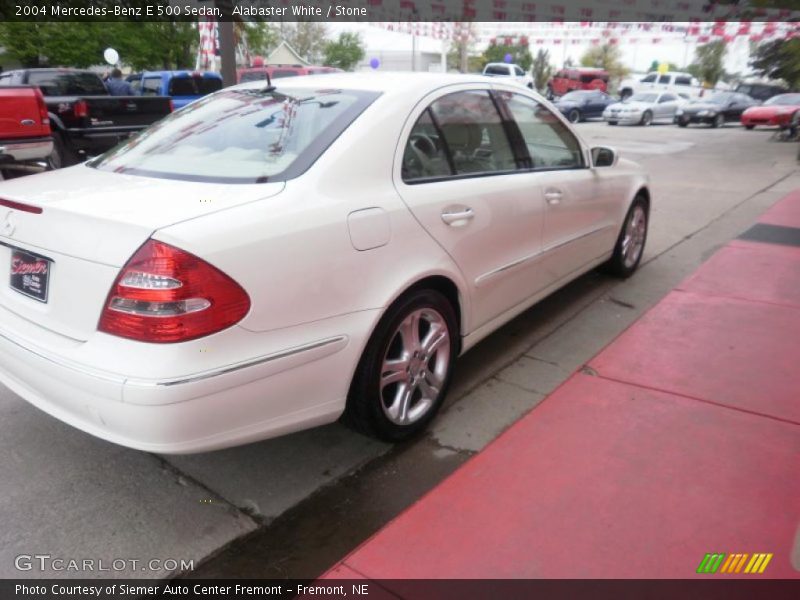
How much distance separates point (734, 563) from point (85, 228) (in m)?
2.54

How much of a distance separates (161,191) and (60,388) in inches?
31.5

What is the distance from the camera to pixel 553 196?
3.80 metres

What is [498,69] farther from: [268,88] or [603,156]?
[268,88]

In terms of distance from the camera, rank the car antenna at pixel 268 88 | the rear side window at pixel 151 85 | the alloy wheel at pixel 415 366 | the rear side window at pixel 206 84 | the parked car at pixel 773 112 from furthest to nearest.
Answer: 1. the parked car at pixel 773 112
2. the rear side window at pixel 151 85
3. the rear side window at pixel 206 84
4. the car antenna at pixel 268 88
5. the alloy wheel at pixel 415 366

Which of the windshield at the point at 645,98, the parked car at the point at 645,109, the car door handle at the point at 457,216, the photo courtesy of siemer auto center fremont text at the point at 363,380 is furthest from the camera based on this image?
the windshield at the point at 645,98

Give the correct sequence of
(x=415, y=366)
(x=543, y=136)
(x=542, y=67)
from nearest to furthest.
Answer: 1. (x=415, y=366)
2. (x=543, y=136)
3. (x=542, y=67)

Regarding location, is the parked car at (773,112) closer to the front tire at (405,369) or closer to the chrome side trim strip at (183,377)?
the front tire at (405,369)

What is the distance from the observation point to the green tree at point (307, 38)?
5434 centimetres

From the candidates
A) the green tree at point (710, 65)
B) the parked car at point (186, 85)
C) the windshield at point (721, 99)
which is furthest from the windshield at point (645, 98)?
the green tree at point (710, 65)

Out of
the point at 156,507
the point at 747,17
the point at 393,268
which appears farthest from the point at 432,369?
the point at 747,17

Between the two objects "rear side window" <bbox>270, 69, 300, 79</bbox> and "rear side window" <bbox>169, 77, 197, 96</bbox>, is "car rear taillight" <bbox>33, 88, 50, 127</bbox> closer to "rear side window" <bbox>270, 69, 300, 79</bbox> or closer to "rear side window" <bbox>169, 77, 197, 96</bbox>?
"rear side window" <bbox>169, 77, 197, 96</bbox>

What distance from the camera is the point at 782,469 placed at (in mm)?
2750

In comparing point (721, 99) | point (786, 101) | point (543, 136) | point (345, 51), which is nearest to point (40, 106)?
point (543, 136)

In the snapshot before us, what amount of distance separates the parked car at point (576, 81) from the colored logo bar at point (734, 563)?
120ft
